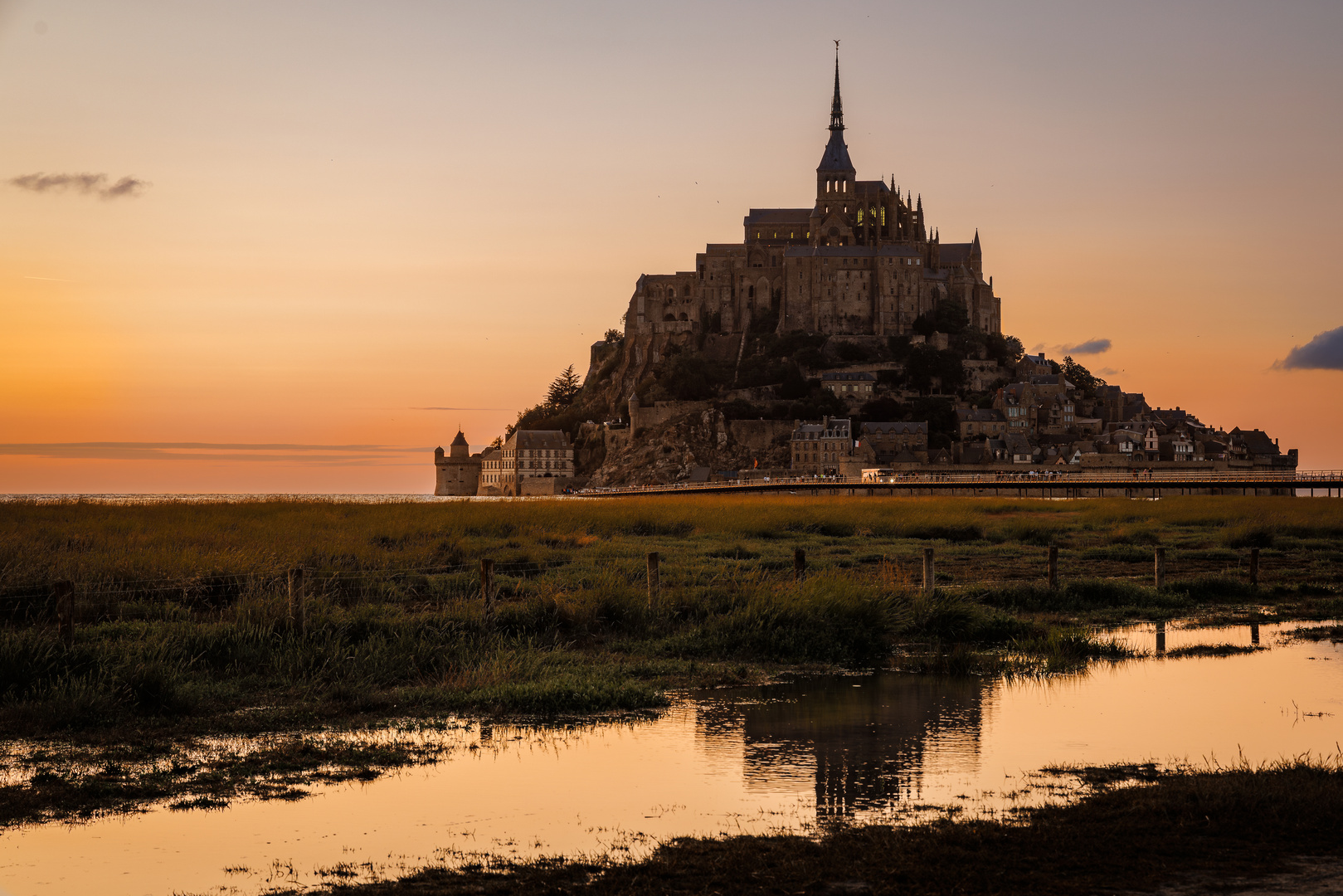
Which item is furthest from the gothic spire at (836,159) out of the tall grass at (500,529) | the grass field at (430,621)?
the grass field at (430,621)

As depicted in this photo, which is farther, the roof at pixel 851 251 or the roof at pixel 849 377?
the roof at pixel 851 251

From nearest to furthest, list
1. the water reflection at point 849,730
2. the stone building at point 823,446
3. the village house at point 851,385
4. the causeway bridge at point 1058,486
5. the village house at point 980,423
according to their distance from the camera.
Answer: the water reflection at point 849,730 → the causeway bridge at point 1058,486 → the stone building at point 823,446 → the village house at point 980,423 → the village house at point 851,385

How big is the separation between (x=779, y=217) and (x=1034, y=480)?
2715 inches

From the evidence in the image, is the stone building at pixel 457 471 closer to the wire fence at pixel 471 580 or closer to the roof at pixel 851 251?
the roof at pixel 851 251

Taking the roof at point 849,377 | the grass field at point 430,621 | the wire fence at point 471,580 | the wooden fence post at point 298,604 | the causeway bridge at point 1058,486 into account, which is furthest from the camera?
the roof at point 849,377

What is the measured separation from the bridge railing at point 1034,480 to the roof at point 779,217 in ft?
138

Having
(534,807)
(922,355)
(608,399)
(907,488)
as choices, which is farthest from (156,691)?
(608,399)

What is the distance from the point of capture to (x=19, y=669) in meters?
12.3

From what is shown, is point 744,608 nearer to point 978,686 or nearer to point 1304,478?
point 978,686

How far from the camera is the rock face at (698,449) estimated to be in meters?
122

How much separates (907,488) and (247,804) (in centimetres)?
8274

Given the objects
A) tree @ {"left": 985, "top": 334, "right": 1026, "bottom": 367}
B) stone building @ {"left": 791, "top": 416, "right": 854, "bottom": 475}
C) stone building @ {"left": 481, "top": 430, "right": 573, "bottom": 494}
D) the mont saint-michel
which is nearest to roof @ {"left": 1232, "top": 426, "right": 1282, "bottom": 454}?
the mont saint-michel

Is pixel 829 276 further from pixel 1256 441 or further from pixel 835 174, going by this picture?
pixel 1256 441

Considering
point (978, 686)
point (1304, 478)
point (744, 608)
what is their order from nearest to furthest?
point (978, 686), point (744, 608), point (1304, 478)
